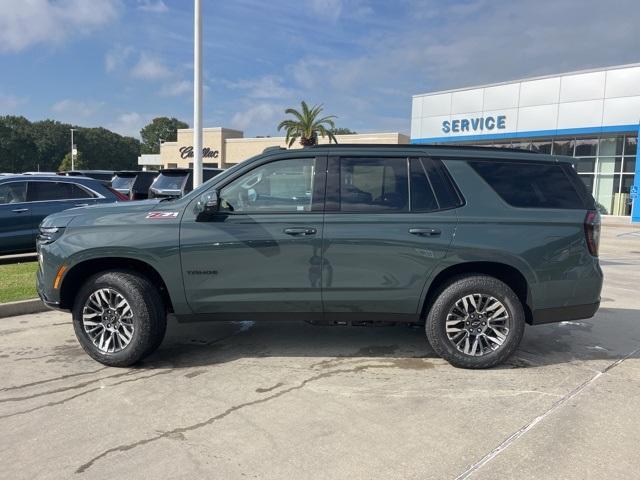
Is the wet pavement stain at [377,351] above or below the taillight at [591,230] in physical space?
below

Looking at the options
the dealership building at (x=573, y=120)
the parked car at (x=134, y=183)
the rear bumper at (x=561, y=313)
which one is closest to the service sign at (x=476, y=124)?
the dealership building at (x=573, y=120)

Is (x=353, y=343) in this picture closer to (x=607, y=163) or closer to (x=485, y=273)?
(x=485, y=273)

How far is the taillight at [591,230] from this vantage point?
462cm

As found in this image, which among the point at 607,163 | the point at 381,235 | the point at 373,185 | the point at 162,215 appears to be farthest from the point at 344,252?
the point at 607,163

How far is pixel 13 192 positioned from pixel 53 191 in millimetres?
668

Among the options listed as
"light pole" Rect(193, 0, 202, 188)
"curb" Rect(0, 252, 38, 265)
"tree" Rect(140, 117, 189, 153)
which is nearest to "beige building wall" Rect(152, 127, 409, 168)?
"light pole" Rect(193, 0, 202, 188)

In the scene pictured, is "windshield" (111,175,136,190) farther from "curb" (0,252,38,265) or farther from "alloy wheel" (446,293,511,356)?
"alloy wheel" (446,293,511,356)

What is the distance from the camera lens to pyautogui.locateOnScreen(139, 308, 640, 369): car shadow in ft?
16.5

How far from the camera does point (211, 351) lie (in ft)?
17.0

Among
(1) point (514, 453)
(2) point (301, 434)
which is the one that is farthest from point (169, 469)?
(1) point (514, 453)

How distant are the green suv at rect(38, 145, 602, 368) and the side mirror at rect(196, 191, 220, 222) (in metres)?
0.01

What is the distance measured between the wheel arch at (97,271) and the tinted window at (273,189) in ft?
3.11

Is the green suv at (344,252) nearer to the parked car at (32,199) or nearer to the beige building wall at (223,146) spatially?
the parked car at (32,199)

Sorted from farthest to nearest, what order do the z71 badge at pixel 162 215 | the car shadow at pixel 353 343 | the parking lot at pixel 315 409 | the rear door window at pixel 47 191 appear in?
1. the rear door window at pixel 47 191
2. the car shadow at pixel 353 343
3. the z71 badge at pixel 162 215
4. the parking lot at pixel 315 409
